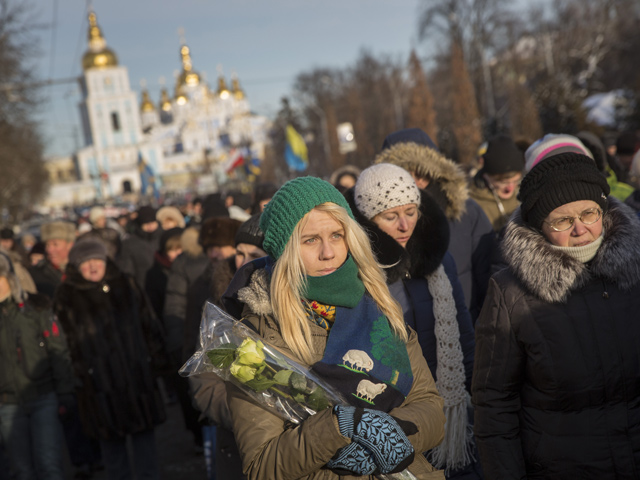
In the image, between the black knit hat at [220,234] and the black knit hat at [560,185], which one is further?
the black knit hat at [220,234]

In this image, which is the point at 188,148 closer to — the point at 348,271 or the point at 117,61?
the point at 117,61

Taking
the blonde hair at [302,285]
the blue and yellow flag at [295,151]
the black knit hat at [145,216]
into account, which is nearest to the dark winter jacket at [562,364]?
the blonde hair at [302,285]

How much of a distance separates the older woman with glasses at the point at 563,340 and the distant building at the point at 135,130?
94800 millimetres

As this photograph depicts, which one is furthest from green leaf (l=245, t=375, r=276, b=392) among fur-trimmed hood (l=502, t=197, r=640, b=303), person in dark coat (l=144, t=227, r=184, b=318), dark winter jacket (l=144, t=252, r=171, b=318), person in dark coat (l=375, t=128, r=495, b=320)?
dark winter jacket (l=144, t=252, r=171, b=318)

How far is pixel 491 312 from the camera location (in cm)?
279

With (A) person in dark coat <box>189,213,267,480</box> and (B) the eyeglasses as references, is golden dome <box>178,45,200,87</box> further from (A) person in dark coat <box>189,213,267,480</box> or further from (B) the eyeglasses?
(B) the eyeglasses

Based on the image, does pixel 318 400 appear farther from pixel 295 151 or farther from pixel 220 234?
pixel 295 151

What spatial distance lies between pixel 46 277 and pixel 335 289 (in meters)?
5.73

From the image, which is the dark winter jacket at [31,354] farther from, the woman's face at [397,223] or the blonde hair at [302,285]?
the blonde hair at [302,285]

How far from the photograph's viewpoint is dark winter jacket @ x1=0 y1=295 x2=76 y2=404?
5.23 m

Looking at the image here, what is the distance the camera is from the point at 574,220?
277cm

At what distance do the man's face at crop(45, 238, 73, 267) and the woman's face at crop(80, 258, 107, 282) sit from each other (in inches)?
97.7

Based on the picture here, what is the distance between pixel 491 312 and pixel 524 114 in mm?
23044

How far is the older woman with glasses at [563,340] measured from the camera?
2643 millimetres
